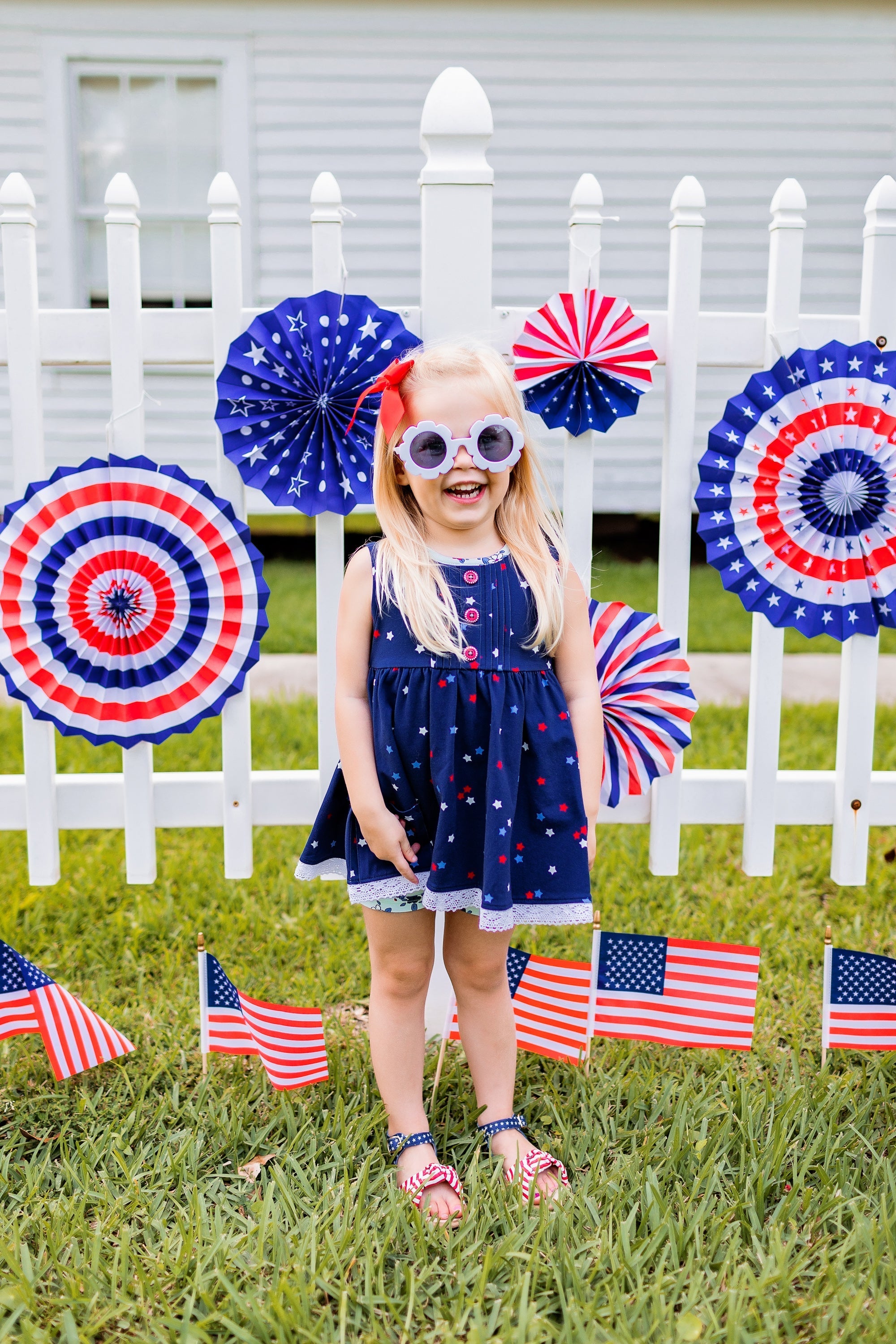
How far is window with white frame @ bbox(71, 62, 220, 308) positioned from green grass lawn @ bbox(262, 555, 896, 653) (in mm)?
2185

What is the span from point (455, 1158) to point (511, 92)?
23.0 ft

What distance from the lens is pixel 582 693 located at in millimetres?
2014

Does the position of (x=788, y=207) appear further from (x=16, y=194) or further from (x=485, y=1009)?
(x=485, y=1009)

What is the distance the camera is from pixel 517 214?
24.4 ft

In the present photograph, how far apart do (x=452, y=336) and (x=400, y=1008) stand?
1258 millimetres

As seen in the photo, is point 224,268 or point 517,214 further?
point 517,214

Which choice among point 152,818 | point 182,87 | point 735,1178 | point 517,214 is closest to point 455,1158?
point 735,1178

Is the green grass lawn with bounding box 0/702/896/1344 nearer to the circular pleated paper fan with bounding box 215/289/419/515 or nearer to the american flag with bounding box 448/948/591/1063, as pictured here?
the american flag with bounding box 448/948/591/1063

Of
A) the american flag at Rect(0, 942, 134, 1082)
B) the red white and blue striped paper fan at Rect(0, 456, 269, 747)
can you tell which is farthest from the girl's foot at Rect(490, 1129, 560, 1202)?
the red white and blue striped paper fan at Rect(0, 456, 269, 747)

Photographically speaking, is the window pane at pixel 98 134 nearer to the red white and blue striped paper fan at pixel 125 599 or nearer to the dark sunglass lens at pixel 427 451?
the red white and blue striped paper fan at pixel 125 599

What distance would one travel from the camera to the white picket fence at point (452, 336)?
7.34 feet

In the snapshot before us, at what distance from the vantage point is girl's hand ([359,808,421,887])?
1.91m

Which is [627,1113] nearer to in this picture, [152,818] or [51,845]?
[152,818]

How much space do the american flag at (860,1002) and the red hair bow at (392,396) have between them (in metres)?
1.32
